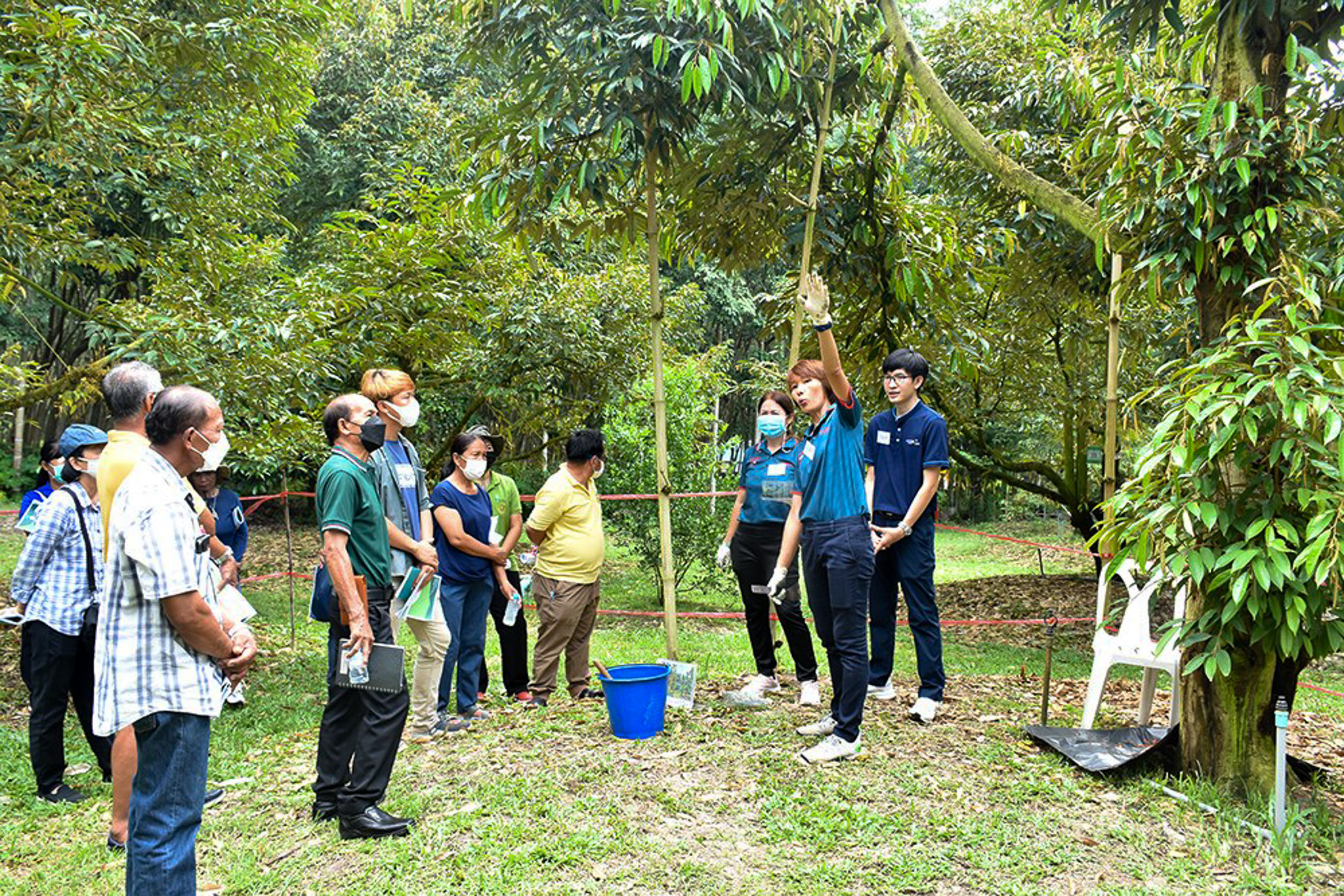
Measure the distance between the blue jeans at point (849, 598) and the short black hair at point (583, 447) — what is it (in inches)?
62.5

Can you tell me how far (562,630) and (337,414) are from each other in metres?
2.18

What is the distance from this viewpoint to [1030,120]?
8.67 metres

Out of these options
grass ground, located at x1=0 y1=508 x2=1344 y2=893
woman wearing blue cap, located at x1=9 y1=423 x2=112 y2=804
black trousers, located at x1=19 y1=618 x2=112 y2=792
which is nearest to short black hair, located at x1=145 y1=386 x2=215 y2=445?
grass ground, located at x1=0 y1=508 x2=1344 y2=893

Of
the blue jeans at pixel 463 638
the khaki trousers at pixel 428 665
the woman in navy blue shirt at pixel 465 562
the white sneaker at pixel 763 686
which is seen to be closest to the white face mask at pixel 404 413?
the khaki trousers at pixel 428 665

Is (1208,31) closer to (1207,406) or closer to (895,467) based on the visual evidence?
(1207,406)

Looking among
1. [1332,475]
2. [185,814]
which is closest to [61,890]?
[185,814]

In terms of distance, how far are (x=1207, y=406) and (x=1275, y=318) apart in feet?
1.98

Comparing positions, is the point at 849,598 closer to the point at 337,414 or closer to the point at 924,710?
the point at 924,710

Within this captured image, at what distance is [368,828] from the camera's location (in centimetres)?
361

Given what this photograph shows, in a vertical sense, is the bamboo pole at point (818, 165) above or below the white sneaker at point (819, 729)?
above

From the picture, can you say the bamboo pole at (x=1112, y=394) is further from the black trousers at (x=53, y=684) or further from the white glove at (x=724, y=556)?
the black trousers at (x=53, y=684)

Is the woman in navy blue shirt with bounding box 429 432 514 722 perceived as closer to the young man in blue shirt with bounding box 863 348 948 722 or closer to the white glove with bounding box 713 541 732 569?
the white glove with bounding box 713 541 732 569

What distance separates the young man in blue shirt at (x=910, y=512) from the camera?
4.97 m

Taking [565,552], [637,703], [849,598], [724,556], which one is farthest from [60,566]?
[849,598]
